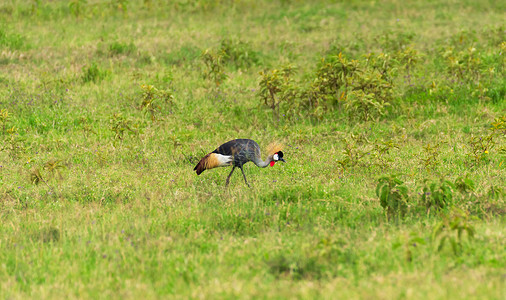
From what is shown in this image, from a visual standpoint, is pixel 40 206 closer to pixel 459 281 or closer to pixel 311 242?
pixel 311 242

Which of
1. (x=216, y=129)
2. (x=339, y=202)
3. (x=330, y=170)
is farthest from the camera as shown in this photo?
(x=216, y=129)

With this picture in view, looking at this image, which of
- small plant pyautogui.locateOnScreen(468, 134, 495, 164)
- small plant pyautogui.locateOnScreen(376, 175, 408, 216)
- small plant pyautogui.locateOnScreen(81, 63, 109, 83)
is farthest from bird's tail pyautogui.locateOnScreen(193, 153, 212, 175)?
small plant pyautogui.locateOnScreen(81, 63, 109, 83)

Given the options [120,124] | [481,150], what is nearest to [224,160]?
[120,124]

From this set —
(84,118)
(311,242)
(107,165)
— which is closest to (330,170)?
(311,242)

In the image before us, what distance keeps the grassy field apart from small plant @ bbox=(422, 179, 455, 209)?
0.12ft

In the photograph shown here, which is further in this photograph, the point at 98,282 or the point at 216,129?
the point at 216,129

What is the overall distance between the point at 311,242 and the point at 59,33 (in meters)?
15.2

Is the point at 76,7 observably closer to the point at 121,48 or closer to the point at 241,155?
the point at 121,48

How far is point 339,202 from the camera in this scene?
6.98 metres

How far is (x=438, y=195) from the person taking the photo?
6.38 m

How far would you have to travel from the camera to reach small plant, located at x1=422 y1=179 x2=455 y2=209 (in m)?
6.35

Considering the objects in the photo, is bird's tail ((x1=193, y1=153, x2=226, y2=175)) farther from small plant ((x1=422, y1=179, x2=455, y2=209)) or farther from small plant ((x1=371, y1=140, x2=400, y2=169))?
small plant ((x1=422, y1=179, x2=455, y2=209))

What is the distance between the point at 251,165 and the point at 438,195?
391 cm

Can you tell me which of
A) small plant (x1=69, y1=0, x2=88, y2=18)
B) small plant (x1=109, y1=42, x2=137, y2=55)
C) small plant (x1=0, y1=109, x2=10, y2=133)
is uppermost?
small plant (x1=69, y1=0, x2=88, y2=18)
